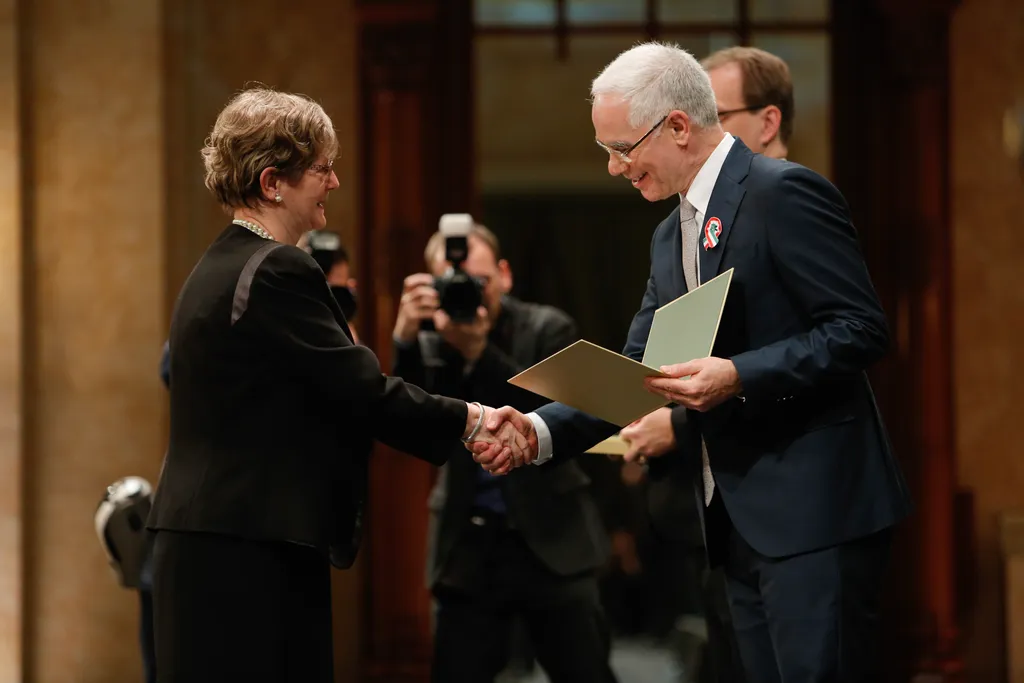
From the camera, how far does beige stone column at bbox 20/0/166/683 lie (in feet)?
14.4

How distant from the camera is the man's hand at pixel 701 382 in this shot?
199 centimetres

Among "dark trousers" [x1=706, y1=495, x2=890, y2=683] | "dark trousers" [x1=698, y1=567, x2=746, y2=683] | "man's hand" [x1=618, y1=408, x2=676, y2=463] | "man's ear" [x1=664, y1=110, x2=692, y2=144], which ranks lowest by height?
"dark trousers" [x1=698, y1=567, x2=746, y2=683]

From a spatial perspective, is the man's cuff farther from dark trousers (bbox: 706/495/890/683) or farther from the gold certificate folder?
dark trousers (bbox: 706/495/890/683)

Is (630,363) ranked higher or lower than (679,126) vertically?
lower

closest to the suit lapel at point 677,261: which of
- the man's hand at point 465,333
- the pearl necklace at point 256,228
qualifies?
the pearl necklace at point 256,228

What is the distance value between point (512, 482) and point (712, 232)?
1068mm

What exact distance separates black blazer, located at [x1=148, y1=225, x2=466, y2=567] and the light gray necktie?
2.03 feet

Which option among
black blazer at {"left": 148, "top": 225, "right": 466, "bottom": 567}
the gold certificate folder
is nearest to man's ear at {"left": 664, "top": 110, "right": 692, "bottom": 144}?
the gold certificate folder


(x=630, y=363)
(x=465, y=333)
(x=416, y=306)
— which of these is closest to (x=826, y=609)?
Result: (x=630, y=363)

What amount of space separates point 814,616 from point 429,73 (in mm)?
3118

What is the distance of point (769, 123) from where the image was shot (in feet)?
9.10

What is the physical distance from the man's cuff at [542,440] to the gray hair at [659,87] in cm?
63

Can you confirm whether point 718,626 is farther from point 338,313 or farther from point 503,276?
point 338,313

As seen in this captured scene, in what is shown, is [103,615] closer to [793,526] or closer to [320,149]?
[320,149]
